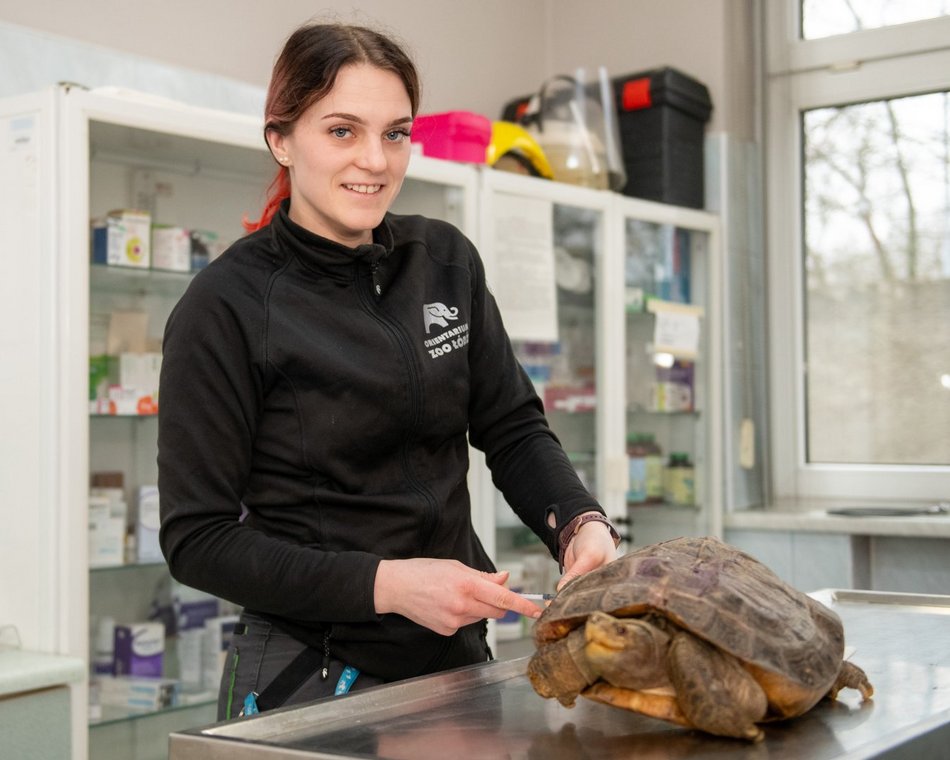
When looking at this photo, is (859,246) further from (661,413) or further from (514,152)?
(514,152)

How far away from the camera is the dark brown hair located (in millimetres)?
1500

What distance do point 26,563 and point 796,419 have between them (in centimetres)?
281

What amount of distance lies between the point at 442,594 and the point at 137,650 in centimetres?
170

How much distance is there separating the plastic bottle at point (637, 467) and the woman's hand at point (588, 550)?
2.41 metres

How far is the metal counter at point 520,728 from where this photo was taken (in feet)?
3.59

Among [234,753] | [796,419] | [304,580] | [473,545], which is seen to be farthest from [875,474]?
[234,753]

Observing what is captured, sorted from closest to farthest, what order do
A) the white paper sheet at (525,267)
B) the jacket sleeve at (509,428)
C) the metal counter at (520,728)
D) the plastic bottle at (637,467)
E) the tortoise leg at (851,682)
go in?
the metal counter at (520,728), the tortoise leg at (851,682), the jacket sleeve at (509,428), the white paper sheet at (525,267), the plastic bottle at (637,467)

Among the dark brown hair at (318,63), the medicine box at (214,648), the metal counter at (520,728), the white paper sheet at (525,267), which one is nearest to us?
the metal counter at (520,728)

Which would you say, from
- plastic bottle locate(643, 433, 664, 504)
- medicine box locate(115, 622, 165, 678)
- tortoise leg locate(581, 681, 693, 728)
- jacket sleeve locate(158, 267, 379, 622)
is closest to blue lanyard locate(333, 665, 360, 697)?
jacket sleeve locate(158, 267, 379, 622)

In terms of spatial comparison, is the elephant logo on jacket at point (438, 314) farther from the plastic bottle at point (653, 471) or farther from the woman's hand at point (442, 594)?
the plastic bottle at point (653, 471)

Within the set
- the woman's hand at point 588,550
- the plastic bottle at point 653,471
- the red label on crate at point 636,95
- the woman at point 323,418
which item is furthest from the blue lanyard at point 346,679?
the red label on crate at point 636,95

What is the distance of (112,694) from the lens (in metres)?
2.69

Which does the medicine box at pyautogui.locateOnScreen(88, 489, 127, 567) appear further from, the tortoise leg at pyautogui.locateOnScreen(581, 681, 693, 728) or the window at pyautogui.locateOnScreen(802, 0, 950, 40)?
the window at pyautogui.locateOnScreen(802, 0, 950, 40)

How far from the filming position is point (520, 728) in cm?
120
